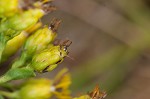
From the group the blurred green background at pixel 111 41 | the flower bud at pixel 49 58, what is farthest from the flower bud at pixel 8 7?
the blurred green background at pixel 111 41

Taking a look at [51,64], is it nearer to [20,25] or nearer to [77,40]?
[20,25]

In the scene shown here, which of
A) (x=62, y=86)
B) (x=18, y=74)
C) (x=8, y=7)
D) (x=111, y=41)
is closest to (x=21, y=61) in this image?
(x=18, y=74)

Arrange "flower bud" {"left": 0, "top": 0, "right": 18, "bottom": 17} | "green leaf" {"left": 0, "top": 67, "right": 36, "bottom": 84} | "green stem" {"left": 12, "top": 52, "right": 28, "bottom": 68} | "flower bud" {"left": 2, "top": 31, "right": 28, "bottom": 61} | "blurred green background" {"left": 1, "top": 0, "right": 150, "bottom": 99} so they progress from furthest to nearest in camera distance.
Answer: "blurred green background" {"left": 1, "top": 0, "right": 150, "bottom": 99}, "flower bud" {"left": 2, "top": 31, "right": 28, "bottom": 61}, "green stem" {"left": 12, "top": 52, "right": 28, "bottom": 68}, "green leaf" {"left": 0, "top": 67, "right": 36, "bottom": 84}, "flower bud" {"left": 0, "top": 0, "right": 18, "bottom": 17}

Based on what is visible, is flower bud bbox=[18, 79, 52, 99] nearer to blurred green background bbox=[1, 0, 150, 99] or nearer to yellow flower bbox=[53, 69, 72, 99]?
yellow flower bbox=[53, 69, 72, 99]

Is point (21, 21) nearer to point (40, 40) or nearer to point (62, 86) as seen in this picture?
point (40, 40)

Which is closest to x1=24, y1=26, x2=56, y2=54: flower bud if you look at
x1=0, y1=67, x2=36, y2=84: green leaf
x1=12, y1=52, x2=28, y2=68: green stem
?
x1=12, y1=52, x2=28, y2=68: green stem

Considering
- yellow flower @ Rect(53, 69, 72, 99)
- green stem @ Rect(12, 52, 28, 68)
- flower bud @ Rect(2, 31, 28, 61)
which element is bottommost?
yellow flower @ Rect(53, 69, 72, 99)

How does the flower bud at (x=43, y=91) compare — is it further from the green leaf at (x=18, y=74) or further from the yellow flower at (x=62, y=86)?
the green leaf at (x=18, y=74)

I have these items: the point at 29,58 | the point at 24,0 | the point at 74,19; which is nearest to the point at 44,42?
the point at 29,58
